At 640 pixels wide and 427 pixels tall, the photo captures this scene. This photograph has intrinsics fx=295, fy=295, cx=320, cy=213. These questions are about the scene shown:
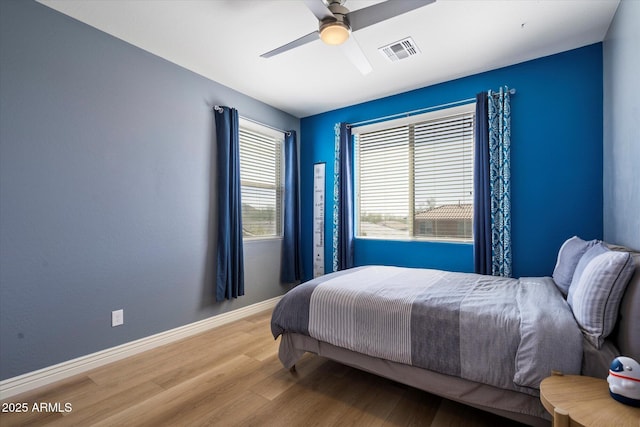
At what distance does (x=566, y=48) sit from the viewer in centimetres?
260

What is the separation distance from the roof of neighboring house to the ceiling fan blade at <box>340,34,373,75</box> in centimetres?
174

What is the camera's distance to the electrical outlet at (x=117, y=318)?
240 cm

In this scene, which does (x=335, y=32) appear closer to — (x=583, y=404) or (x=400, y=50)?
(x=400, y=50)

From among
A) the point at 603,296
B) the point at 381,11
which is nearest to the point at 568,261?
the point at 603,296

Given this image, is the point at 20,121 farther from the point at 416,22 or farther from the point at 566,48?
the point at 566,48

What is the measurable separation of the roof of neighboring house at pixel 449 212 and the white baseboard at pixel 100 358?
96.2 inches

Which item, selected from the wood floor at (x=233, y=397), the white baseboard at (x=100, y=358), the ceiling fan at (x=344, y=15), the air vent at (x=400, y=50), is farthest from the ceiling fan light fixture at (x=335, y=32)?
the white baseboard at (x=100, y=358)

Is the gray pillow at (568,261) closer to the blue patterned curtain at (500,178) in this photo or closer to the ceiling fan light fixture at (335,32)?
the blue patterned curtain at (500,178)

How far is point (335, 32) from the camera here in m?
1.82

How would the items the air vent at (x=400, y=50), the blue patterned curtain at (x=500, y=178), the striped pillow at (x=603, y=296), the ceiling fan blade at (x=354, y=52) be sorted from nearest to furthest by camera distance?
the striped pillow at (x=603, y=296) < the ceiling fan blade at (x=354, y=52) < the air vent at (x=400, y=50) < the blue patterned curtain at (x=500, y=178)

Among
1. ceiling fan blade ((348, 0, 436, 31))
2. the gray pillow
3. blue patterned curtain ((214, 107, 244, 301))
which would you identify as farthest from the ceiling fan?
the gray pillow

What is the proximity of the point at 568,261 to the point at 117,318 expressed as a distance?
3.41 meters

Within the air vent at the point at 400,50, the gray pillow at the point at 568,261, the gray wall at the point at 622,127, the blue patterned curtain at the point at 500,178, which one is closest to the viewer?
the gray wall at the point at 622,127

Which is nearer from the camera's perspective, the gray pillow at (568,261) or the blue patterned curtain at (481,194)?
the gray pillow at (568,261)
